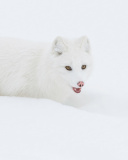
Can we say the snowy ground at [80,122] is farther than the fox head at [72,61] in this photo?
No

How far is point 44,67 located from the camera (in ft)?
12.0

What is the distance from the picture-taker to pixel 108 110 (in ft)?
12.5

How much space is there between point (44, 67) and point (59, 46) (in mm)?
324

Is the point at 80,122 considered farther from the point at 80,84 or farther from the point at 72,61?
the point at 72,61

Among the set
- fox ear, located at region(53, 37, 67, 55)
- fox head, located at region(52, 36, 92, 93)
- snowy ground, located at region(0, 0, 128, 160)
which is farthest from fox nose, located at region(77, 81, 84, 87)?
fox ear, located at region(53, 37, 67, 55)

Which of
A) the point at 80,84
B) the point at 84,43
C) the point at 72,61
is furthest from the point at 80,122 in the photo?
the point at 84,43

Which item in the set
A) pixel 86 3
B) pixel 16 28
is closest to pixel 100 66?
pixel 16 28

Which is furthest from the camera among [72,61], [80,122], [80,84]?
[72,61]

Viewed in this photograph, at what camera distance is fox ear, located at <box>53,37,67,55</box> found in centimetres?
358

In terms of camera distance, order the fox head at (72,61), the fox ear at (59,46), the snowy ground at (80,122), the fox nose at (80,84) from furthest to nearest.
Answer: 1. the fox ear at (59,46)
2. the fox head at (72,61)
3. the fox nose at (80,84)
4. the snowy ground at (80,122)

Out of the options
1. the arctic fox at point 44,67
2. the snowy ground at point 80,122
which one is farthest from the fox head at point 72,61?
the snowy ground at point 80,122

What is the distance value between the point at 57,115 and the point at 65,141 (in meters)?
0.52

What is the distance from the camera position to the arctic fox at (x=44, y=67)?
139 inches

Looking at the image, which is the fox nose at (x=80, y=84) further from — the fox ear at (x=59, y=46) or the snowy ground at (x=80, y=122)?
the fox ear at (x=59, y=46)
